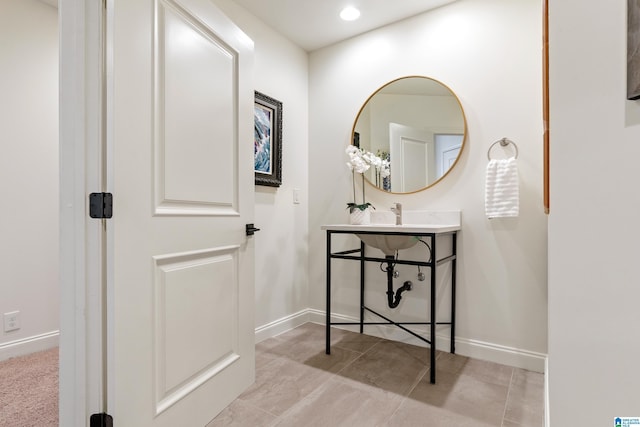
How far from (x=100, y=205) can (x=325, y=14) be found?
2.07 m

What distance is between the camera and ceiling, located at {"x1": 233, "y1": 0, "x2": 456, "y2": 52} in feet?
7.27

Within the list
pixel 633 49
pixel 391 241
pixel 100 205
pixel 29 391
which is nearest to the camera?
pixel 633 49

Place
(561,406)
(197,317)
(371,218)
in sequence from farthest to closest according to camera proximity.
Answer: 1. (371,218)
2. (197,317)
3. (561,406)

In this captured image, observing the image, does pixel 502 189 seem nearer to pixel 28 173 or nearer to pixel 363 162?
pixel 363 162

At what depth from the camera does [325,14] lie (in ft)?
7.67

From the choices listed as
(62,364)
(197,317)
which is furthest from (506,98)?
(62,364)

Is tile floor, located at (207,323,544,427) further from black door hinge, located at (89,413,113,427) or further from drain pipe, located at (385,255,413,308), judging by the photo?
black door hinge, located at (89,413,113,427)

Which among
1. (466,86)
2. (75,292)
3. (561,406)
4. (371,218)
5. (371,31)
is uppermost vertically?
(371,31)

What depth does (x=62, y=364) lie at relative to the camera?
1071mm

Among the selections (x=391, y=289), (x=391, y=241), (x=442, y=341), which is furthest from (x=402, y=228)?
(x=442, y=341)

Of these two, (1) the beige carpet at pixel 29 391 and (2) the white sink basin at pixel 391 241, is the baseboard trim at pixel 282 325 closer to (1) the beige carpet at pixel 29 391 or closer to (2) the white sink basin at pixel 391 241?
(2) the white sink basin at pixel 391 241

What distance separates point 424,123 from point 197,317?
1940mm

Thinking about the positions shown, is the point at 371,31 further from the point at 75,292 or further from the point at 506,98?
the point at 75,292

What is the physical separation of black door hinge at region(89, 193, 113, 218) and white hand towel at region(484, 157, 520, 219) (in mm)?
1971
